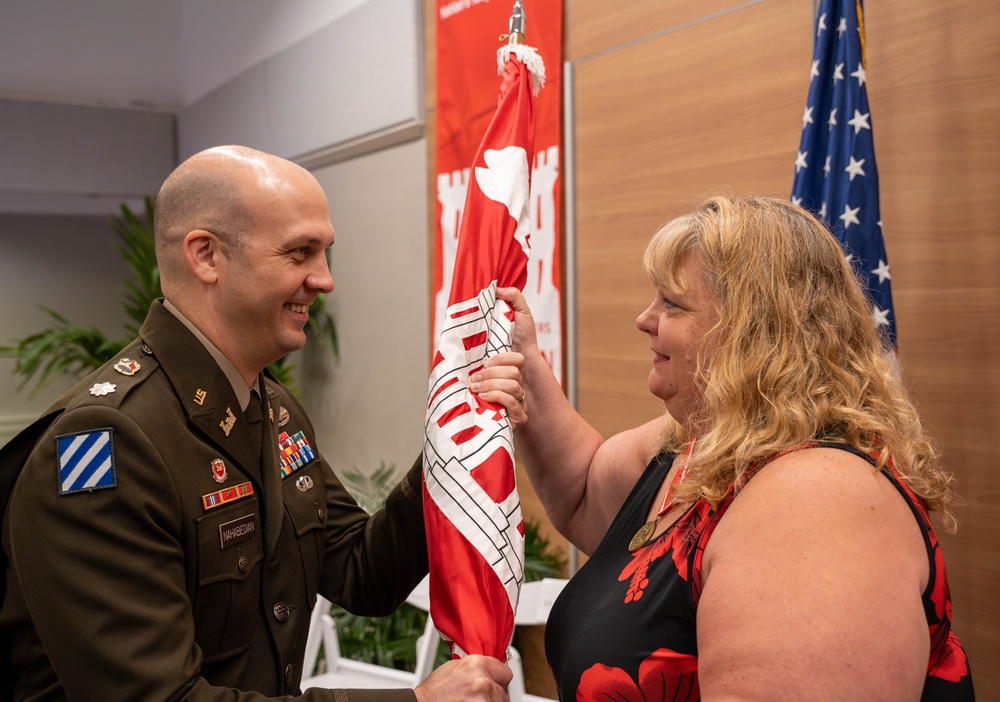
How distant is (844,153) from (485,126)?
1699 millimetres

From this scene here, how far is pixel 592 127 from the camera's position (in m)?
3.26

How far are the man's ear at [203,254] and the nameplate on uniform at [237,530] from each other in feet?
1.30

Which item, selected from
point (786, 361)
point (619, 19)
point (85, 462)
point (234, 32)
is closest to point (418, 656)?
point (85, 462)

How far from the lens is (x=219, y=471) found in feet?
4.74

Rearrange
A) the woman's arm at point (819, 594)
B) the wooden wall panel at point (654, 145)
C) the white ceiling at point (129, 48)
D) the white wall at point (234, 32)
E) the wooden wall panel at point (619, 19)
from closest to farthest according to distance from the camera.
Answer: the woman's arm at point (819, 594), the wooden wall panel at point (654, 145), the wooden wall panel at point (619, 19), the white wall at point (234, 32), the white ceiling at point (129, 48)

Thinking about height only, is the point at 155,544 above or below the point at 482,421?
below

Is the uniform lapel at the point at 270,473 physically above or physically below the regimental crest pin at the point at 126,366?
below

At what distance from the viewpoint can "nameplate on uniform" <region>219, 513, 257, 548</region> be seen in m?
1.41

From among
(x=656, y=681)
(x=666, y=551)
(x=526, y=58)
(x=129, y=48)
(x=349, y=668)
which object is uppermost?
(x=129, y=48)

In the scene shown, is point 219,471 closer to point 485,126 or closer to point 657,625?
point 657,625

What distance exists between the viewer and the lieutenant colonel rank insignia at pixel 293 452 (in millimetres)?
1763

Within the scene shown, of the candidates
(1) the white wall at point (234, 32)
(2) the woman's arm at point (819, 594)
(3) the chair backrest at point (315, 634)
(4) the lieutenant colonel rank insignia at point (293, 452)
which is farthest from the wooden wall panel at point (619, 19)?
(3) the chair backrest at point (315, 634)

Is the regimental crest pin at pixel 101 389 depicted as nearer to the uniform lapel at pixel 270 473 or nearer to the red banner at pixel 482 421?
the uniform lapel at pixel 270 473

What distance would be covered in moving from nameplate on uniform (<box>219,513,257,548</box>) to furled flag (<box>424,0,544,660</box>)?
319 mm
